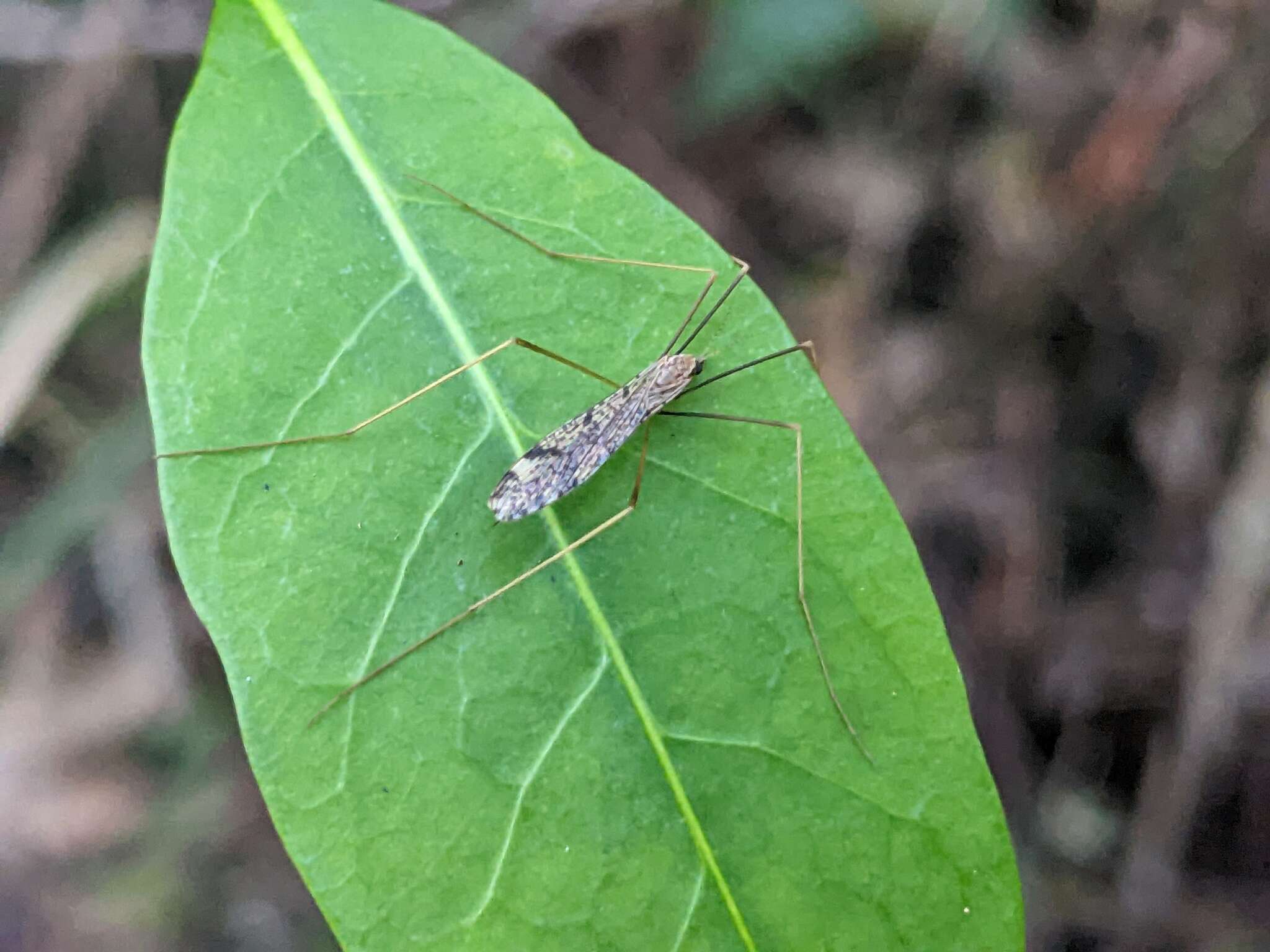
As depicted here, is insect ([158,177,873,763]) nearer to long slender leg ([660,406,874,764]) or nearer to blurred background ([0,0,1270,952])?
long slender leg ([660,406,874,764])

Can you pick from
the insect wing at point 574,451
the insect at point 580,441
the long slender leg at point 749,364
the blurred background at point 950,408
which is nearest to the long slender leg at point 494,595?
the insect at point 580,441

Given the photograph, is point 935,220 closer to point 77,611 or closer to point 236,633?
point 236,633

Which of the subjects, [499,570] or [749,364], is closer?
[499,570]

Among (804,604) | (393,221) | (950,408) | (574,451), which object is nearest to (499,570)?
(574,451)

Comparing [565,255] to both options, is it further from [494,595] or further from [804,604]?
[804,604]

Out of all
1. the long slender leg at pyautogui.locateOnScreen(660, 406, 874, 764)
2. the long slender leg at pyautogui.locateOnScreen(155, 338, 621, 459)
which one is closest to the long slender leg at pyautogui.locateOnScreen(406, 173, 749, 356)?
the long slender leg at pyautogui.locateOnScreen(155, 338, 621, 459)

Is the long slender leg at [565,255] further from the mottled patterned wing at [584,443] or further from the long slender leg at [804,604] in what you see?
the long slender leg at [804,604]
